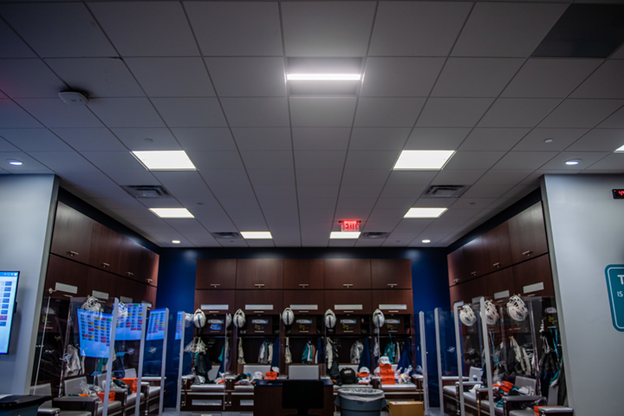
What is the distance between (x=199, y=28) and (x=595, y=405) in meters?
5.29

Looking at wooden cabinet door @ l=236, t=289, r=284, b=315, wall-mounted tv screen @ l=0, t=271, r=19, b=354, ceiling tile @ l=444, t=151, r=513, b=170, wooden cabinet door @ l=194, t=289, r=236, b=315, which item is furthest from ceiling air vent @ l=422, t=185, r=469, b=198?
wall-mounted tv screen @ l=0, t=271, r=19, b=354

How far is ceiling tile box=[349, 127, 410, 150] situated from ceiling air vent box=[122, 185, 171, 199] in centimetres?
288

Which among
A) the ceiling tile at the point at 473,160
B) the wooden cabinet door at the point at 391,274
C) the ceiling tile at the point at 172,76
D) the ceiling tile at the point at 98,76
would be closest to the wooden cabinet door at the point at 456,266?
the wooden cabinet door at the point at 391,274

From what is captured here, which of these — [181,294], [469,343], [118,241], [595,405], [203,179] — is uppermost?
[203,179]

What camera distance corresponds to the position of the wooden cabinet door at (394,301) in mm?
9070

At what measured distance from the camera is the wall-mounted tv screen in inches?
181

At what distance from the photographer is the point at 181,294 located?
934 centimetres

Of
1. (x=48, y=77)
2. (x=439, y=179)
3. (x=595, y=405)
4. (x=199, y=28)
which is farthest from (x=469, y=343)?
(x=48, y=77)

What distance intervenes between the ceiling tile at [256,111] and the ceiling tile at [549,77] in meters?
1.92

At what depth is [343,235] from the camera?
27.8ft

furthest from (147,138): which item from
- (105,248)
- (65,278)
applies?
(105,248)

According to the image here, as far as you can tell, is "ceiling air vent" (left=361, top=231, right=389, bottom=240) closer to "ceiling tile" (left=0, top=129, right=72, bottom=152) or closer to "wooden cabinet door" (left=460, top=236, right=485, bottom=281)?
Answer: "wooden cabinet door" (left=460, top=236, right=485, bottom=281)

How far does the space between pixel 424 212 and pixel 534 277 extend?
195cm

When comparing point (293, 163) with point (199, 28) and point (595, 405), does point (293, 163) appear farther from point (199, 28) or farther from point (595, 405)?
point (595, 405)
